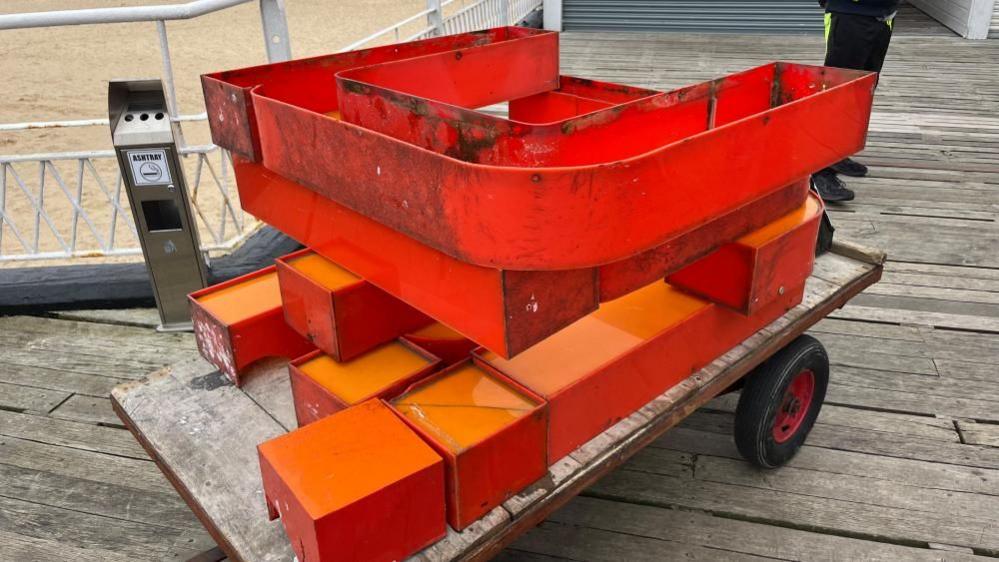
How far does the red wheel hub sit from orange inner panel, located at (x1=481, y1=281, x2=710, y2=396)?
809 mm

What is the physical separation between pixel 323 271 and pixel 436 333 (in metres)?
0.34

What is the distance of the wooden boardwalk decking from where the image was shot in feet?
8.04

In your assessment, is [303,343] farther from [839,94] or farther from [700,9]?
[700,9]

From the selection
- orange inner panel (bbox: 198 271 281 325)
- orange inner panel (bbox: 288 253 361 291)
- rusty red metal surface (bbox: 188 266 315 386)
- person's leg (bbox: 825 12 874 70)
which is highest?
person's leg (bbox: 825 12 874 70)

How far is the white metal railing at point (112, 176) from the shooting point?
3.56 meters

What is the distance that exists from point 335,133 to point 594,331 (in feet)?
2.61

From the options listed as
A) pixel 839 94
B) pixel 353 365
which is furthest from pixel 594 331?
pixel 839 94

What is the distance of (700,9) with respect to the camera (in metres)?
10.7

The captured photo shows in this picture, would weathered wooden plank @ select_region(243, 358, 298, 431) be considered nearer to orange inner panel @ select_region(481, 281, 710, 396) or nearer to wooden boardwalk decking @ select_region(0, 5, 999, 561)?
orange inner panel @ select_region(481, 281, 710, 396)

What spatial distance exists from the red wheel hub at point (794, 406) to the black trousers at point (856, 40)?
2.98 m

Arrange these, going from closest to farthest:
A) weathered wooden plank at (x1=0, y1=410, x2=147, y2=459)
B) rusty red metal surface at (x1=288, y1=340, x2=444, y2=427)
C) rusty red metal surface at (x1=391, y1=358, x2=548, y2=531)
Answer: rusty red metal surface at (x1=391, y1=358, x2=548, y2=531) < rusty red metal surface at (x1=288, y1=340, x2=444, y2=427) < weathered wooden plank at (x1=0, y1=410, x2=147, y2=459)

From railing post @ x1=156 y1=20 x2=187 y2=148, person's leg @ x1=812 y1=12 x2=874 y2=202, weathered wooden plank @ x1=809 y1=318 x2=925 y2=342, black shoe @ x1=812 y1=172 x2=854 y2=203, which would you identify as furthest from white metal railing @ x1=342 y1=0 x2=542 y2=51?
weathered wooden plank @ x1=809 y1=318 x2=925 y2=342

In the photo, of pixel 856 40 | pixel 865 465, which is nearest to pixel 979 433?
pixel 865 465

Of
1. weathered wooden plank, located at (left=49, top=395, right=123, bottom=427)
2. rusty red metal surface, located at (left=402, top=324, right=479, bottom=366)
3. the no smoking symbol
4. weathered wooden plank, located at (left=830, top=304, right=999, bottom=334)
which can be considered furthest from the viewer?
weathered wooden plank, located at (left=830, top=304, right=999, bottom=334)
